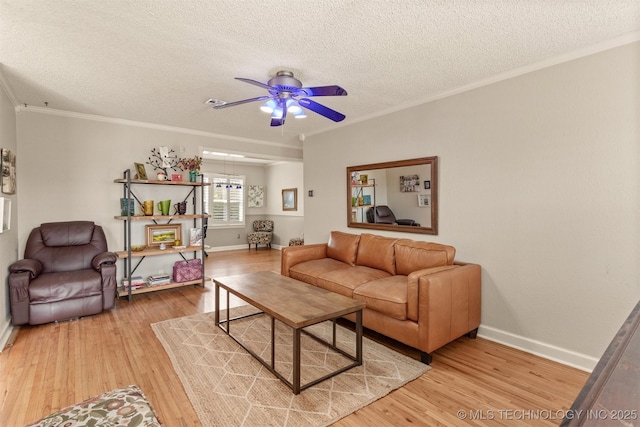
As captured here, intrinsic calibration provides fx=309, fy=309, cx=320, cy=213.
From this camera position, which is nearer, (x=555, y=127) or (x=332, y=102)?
(x=555, y=127)

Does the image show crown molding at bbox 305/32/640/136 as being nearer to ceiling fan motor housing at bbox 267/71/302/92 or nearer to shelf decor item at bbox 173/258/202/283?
ceiling fan motor housing at bbox 267/71/302/92

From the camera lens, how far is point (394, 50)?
2371 millimetres

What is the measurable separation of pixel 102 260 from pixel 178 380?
80.1 inches

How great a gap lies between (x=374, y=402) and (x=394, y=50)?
8.25 feet

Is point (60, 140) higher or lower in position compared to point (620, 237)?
higher

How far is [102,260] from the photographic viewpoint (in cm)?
351

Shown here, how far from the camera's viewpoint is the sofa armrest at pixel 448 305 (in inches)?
94.4

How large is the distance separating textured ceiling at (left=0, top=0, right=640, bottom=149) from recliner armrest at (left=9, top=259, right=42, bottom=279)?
70.5 inches

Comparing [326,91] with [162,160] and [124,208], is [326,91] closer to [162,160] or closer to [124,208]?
[162,160]

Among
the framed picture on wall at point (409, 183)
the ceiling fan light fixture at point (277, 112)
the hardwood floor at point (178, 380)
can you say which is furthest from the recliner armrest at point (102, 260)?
the framed picture on wall at point (409, 183)

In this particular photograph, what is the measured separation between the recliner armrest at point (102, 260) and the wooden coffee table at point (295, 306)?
148cm

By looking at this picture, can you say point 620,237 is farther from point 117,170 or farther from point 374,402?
point 117,170

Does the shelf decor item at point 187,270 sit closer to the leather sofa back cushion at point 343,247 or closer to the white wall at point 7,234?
the white wall at point 7,234

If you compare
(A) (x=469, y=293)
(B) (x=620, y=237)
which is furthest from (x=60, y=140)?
(B) (x=620, y=237)
